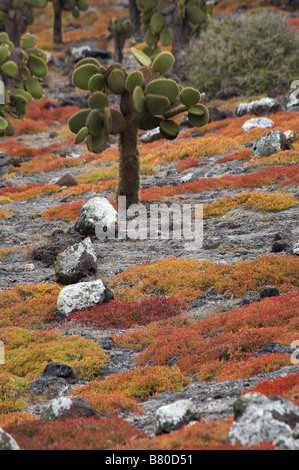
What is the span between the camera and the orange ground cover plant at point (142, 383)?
7688 mm

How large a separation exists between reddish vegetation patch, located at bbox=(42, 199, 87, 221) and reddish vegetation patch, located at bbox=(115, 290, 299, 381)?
8195 millimetres

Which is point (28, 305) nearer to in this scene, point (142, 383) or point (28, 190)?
point (142, 383)

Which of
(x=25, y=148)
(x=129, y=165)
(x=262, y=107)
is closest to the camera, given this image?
(x=129, y=165)

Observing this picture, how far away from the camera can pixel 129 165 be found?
16.5m

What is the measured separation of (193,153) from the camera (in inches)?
928

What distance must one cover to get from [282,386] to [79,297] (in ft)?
18.8

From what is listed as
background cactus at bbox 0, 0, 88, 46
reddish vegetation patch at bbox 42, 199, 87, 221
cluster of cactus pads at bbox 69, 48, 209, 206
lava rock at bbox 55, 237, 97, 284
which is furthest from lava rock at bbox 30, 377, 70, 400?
background cactus at bbox 0, 0, 88, 46

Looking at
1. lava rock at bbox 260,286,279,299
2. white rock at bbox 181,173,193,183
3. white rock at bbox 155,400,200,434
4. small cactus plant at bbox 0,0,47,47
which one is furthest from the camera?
small cactus plant at bbox 0,0,47,47

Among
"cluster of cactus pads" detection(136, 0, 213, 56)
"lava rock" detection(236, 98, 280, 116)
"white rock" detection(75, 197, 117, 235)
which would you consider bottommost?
"white rock" detection(75, 197, 117, 235)

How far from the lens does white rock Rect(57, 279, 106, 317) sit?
36.0 ft

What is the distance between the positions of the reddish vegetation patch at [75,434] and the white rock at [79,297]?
501 cm

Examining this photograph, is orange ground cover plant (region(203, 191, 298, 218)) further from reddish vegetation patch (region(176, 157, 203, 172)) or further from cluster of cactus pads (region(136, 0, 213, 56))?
cluster of cactus pads (region(136, 0, 213, 56))

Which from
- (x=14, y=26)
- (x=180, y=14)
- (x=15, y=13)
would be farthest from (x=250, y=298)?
(x=14, y=26)

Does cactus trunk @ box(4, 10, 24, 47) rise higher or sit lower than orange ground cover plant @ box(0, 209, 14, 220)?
higher
